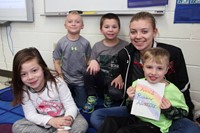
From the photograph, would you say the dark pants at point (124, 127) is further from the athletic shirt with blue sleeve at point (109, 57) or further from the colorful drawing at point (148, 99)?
the athletic shirt with blue sleeve at point (109, 57)

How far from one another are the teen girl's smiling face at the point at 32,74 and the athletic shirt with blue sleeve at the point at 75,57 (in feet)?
1.92

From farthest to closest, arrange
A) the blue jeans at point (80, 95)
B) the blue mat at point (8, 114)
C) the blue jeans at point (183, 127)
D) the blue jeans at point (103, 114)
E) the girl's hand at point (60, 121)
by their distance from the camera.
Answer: the blue jeans at point (80, 95) → the blue mat at point (8, 114) → the blue jeans at point (103, 114) → the girl's hand at point (60, 121) → the blue jeans at point (183, 127)

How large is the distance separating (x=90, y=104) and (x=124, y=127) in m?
0.60

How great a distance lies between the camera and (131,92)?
1191 millimetres

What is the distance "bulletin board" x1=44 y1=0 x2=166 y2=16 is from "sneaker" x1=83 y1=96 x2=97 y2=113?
2.43 feet

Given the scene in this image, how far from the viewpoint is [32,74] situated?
4.01ft

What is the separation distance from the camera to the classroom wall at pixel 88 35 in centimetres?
159

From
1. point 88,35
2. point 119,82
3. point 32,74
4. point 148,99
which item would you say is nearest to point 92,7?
point 88,35

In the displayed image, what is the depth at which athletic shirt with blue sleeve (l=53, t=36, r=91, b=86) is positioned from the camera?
182 cm

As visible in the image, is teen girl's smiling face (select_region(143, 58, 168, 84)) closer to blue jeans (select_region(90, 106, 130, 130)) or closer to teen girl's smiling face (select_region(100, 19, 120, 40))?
blue jeans (select_region(90, 106, 130, 130))

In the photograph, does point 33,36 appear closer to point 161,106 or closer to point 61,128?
point 61,128

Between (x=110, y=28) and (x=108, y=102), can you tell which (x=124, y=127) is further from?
(x=110, y=28)

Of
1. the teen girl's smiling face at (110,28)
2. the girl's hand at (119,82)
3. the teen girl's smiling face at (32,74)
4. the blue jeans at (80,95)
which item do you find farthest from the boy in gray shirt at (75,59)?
the teen girl's smiling face at (32,74)

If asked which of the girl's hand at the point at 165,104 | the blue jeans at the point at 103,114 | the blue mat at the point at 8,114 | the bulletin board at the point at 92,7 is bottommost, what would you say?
the blue mat at the point at 8,114
